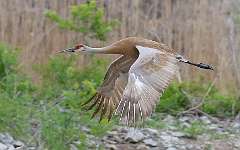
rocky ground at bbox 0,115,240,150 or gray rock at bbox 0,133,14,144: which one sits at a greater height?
gray rock at bbox 0,133,14,144

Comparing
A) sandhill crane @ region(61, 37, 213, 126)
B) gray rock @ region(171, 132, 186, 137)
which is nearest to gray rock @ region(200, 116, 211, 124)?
gray rock @ region(171, 132, 186, 137)

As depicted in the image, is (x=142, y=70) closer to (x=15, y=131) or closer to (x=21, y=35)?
(x=15, y=131)

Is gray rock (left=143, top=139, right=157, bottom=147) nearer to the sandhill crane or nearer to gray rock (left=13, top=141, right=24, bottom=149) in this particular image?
the sandhill crane

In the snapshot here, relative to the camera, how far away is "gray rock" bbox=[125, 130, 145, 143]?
8383 mm

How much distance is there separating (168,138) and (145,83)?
2107 mm

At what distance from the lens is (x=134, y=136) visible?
8430mm

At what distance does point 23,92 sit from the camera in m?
8.96

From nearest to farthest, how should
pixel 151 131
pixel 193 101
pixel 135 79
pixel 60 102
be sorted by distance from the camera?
pixel 135 79 < pixel 60 102 < pixel 151 131 < pixel 193 101

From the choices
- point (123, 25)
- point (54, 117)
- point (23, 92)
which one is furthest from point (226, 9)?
point (54, 117)

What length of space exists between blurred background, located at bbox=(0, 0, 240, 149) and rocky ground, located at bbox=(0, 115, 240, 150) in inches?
2.5

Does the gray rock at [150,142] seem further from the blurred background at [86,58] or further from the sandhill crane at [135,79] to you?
the sandhill crane at [135,79]

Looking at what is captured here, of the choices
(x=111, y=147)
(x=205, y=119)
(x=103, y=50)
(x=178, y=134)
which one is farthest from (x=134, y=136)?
(x=205, y=119)

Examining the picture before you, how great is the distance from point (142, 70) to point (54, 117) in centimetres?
142

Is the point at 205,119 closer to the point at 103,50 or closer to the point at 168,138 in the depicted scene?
the point at 168,138
